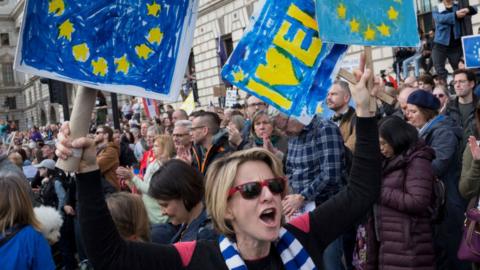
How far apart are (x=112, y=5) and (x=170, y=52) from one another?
0.29m

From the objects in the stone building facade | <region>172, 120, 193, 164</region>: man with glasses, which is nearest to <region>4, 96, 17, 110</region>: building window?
the stone building facade

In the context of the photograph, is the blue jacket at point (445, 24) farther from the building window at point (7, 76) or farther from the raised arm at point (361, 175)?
the building window at point (7, 76)

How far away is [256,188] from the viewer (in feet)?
7.00

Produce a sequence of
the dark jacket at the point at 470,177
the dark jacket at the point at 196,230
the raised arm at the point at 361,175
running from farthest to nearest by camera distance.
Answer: the dark jacket at the point at 470,177 → the dark jacket at the point at 196,230 → the raised arm at the point at 361,175

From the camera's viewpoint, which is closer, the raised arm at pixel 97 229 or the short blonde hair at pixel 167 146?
the raised arm at pixel 97 229

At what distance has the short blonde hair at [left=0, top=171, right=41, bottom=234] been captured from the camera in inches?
119

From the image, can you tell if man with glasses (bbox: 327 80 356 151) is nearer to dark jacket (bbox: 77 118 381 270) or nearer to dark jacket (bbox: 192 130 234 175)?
dark jacket (bbox: 192 130 234 175)

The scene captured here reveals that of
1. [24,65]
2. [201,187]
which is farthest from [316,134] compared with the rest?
[24,65]

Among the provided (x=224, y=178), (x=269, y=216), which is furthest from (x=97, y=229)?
(x=269, y=216)

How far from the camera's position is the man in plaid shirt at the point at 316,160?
424cm

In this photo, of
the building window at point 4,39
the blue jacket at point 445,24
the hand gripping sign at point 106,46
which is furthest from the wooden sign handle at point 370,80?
the building window at point 4,39

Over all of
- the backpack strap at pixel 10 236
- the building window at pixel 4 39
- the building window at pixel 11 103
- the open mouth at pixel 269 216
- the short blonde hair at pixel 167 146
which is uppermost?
the building window at pixel 4 39

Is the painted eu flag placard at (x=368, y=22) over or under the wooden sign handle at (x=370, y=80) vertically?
over

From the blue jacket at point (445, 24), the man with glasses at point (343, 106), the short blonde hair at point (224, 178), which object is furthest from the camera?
the blue jacket at point (445, 24)
